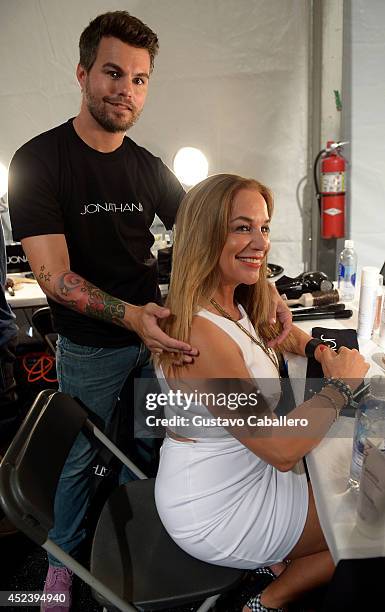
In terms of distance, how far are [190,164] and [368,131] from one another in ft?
3.62

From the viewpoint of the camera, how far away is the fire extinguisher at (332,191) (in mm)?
2506

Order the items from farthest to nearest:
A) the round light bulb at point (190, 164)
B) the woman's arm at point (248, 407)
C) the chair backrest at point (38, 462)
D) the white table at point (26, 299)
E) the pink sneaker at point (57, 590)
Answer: the round light bulb at point (190, 164) → the white table at point (26, 299) → the pink sneaker at point (57, 590) → the woman's arm at point (248, 407) → the chair backrest at point (38, 462)

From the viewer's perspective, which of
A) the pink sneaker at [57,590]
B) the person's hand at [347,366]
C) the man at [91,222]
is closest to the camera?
the person's hand at [347,366]

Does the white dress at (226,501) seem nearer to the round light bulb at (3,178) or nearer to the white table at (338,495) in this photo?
the white table at (338,495)

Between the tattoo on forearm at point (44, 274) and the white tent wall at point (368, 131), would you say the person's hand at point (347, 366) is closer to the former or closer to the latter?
the tattoo on forearm at point (44, 274)

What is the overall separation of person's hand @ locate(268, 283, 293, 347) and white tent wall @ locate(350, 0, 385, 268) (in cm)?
168

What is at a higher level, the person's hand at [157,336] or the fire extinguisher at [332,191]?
the fire extinguisher at [332,191]

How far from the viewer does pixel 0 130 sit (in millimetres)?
2705

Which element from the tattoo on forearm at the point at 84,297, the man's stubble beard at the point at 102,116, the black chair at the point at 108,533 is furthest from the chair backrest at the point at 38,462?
the man's stubble beard at the point at 102,116

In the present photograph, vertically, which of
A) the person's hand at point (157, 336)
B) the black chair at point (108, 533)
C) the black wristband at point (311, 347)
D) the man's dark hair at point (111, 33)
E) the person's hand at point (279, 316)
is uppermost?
the man's dark hair at point (111, 33)

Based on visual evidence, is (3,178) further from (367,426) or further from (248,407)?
(367,426)

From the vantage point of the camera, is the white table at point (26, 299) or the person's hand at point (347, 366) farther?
the white table at point (26, 299)

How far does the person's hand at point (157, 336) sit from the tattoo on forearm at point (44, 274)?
30 cm

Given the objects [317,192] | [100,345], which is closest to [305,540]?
[100,345]
